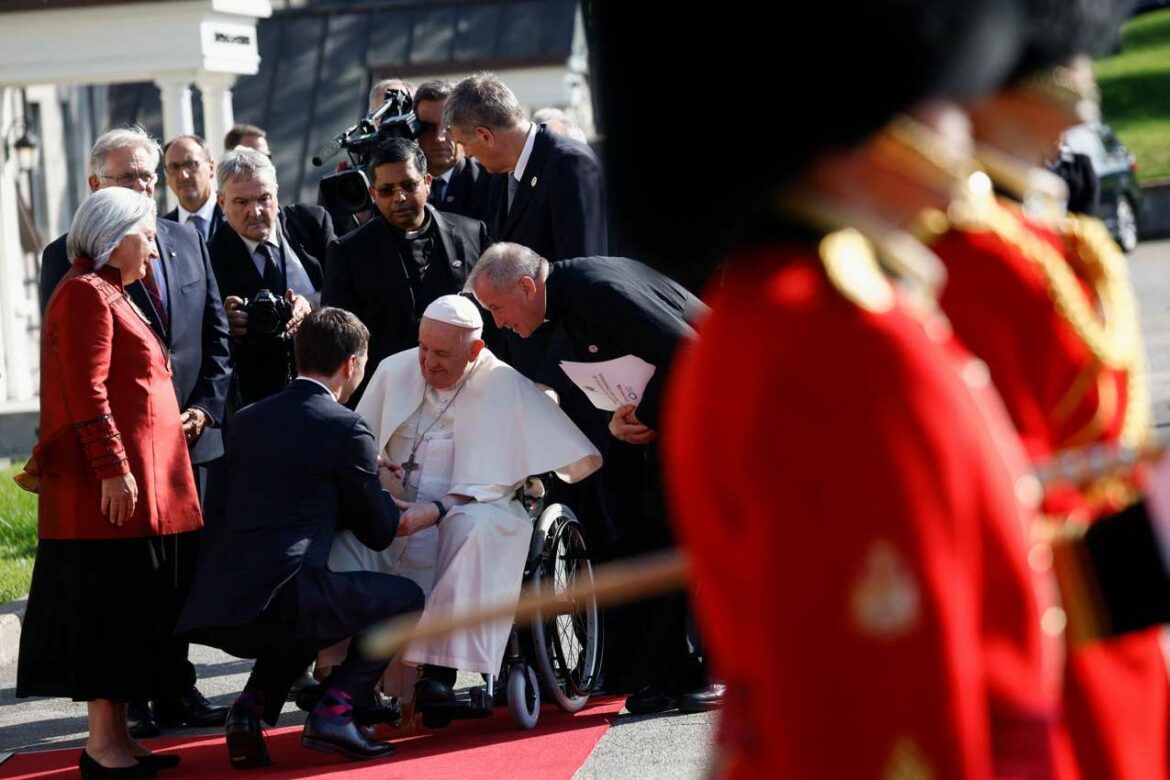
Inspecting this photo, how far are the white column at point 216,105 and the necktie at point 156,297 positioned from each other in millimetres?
5573

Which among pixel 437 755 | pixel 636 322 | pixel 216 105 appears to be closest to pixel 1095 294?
pixel 636 322

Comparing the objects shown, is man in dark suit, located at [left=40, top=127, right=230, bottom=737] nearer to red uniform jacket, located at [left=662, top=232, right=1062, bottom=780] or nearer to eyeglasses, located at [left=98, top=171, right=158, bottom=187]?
eyeglasses, located at [left=98, top=171, right=158, bottom=187]

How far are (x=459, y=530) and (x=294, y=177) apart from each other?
12.7 metres

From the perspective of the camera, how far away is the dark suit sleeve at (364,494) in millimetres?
6051

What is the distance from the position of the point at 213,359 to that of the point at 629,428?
1580 millimetres

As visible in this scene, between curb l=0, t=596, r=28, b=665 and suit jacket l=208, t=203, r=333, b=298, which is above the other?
suit jacket l=208, t=203, r=333, b=298

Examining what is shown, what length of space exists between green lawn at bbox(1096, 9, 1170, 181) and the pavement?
23.0 m

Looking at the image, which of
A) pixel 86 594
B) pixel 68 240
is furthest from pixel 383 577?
pixel 68 240

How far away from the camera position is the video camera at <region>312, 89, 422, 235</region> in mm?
7688

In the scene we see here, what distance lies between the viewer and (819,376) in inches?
65.6

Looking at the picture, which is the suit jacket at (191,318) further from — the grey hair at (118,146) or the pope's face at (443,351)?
the pope's face at (443,351)

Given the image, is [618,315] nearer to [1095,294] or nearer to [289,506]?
[289,506]

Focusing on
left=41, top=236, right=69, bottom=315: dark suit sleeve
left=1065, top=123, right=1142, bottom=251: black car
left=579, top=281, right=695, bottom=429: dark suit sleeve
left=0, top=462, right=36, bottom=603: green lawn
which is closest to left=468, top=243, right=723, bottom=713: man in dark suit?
left=579, top=281, right=695, bottom=429: dark suit sleeve

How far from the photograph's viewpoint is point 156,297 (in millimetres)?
6582
